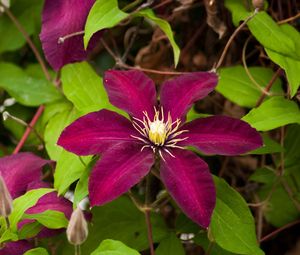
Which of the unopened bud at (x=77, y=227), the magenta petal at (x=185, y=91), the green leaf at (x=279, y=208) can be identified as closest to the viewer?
the unopened bud at (x=77, y=227)

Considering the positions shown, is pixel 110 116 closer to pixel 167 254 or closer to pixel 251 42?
pixel 167 254

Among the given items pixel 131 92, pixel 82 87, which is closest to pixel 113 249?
pixel 131 92

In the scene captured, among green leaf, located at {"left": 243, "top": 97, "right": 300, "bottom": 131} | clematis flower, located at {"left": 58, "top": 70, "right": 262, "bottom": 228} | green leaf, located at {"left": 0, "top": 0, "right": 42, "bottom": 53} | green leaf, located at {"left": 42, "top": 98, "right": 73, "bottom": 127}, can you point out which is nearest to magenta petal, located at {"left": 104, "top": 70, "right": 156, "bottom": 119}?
clematis flower, located at {"left": 58, "top": 70, "right": 262, "bottom": 228}

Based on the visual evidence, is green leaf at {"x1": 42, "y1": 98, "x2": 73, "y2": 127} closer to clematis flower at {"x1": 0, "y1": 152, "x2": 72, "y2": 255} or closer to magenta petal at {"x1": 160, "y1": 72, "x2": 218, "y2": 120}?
clematis flower at {"x1": 0, "y1": 152, "x2": 72, "y2": 255}

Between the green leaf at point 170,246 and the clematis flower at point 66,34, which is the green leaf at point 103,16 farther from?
the green leaf at point 170,246

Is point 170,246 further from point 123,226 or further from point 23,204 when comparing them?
point 23,204

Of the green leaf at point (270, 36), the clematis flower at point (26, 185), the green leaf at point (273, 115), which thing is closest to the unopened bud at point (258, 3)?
the green leaf at point (270, 36)
